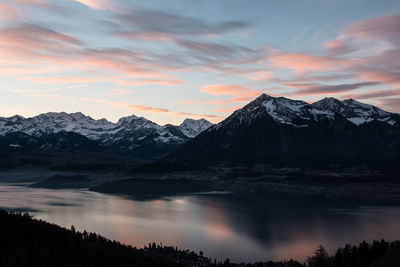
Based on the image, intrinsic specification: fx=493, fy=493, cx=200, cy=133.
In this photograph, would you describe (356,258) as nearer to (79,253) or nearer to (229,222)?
(79,253)

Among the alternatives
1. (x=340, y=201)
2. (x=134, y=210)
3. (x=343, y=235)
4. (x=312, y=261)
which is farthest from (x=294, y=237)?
(x=340, y=201)

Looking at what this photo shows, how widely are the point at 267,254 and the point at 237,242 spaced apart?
14058mm

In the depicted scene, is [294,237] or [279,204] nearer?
[294,237]

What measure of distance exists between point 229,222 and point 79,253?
7315 cm

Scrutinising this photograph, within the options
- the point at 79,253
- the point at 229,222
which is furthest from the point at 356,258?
the point at 229,222

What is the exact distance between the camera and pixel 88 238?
7338 cm

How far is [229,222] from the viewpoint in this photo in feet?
426

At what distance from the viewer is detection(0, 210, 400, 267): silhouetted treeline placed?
5747 centimetres

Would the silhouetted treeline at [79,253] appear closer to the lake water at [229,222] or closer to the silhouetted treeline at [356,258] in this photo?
the silhouetted treeline at [356,258]

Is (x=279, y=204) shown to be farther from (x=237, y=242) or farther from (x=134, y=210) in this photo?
(x=237, y=242)

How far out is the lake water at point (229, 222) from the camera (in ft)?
314

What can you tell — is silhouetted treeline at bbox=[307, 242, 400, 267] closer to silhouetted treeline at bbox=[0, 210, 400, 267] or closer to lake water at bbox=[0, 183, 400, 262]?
silhouetted treeline at bbox=[0, 210, 400, 267]

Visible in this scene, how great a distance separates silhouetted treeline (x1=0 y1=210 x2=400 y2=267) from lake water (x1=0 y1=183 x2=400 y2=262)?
13.3 metres

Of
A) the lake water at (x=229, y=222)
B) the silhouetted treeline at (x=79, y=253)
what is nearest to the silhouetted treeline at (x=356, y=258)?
the silhouetted treeline at (x=79, y=253)
